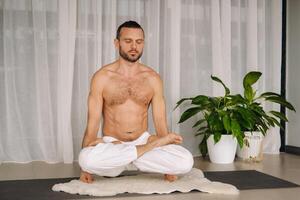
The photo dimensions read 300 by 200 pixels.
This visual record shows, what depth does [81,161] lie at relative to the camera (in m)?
2.42

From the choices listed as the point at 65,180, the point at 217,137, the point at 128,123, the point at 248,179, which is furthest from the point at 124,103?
the point at 217,137

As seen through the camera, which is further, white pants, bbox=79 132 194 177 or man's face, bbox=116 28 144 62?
man's face, bbox=116 28 144 62

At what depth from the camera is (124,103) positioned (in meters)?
2.74

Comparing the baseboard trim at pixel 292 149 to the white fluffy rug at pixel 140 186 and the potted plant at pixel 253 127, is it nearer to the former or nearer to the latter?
the potted plant at pixel 253 127

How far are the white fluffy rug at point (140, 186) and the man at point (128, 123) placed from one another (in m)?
0.08

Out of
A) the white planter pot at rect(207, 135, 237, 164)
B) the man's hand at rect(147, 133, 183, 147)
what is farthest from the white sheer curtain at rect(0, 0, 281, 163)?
the man's hand at rect(147, 133, 183, 147)

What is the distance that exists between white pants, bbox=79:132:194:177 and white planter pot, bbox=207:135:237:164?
49.8 inches

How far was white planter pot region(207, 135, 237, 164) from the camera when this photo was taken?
3.69m

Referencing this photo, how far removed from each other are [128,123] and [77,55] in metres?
1.31

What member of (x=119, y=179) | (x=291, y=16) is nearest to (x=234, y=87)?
(x=291, y=16)

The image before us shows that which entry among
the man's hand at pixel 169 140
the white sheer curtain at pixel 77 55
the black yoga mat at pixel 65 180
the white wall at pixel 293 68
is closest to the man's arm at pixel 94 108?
the black yoga mat at pixel 65 180

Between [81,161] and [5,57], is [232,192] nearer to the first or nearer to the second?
[81,161]

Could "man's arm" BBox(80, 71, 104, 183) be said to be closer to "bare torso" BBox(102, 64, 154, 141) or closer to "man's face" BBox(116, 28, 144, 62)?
"bare torso" BBox(102, 64, 154, 141)

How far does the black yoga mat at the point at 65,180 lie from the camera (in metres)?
2.30
